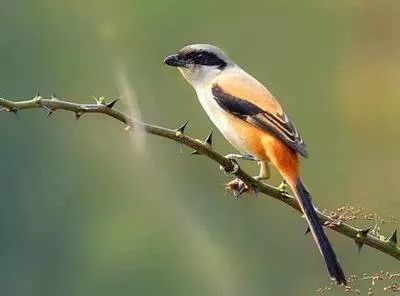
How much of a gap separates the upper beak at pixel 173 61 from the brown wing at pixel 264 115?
5 cm

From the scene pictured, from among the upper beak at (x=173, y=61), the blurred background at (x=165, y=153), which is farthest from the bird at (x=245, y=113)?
the blurred background at (x=165, y=153)

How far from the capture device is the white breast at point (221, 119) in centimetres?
84

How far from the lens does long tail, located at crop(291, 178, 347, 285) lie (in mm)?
666

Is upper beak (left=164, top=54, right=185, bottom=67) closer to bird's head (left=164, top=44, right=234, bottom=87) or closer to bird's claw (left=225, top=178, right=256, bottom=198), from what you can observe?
bird's head (left=164, top=44, right=234, bottom=87)

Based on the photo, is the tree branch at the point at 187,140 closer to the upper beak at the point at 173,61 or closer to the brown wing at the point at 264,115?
the brown wing at the point at 264,115

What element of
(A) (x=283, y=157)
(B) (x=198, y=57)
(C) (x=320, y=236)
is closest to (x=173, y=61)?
(B) (x=198, y=57)

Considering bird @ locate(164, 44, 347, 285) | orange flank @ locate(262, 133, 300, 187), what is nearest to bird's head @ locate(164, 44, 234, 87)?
bird @ locate(164, 44, 347, 285)

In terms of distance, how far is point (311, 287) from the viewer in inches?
41.8

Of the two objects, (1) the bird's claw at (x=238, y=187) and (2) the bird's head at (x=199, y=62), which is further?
(2) the bird's head at (x=199, y=62)

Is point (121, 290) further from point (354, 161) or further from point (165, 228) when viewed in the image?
point (354, 161)

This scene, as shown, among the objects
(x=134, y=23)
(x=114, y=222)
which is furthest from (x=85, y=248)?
(x=134, y=23)

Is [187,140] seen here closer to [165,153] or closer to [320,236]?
[320,236]

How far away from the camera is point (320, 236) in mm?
693

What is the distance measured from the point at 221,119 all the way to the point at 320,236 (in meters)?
0.22
